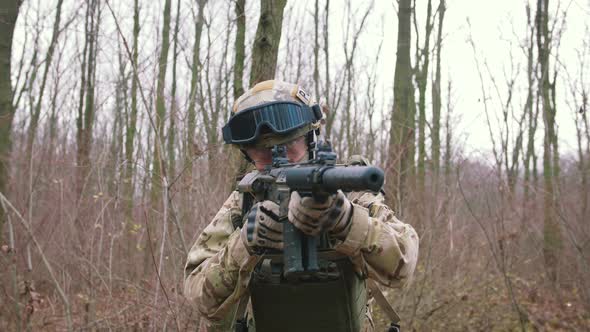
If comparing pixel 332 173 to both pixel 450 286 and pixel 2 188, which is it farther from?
pixel 450 286

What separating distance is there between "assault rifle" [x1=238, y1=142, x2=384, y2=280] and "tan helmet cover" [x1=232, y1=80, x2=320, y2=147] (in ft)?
0.59

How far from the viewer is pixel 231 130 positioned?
2447 mm

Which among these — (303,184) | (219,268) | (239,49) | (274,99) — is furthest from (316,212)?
(239,49)

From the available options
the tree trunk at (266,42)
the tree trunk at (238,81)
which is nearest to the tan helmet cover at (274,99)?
the tree trunk at (238,81)

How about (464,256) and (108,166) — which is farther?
(464,256)

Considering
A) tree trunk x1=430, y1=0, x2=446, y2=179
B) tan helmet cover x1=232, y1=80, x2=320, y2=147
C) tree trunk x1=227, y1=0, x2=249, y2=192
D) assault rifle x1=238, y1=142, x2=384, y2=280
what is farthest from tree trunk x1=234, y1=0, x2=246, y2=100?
tree trunk x1=430, y1=0, x2=446, y2=179

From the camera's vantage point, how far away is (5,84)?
5016 millimetres

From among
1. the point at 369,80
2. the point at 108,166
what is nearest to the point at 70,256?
the point at 108,166

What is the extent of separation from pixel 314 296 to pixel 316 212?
1.69 feet

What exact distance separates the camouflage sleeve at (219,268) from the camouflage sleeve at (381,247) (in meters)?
0.41

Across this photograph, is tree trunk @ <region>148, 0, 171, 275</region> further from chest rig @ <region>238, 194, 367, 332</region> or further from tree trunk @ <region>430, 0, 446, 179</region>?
tree trunk @ <region>430, 0, 446, 179</region>

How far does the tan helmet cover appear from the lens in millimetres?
Answer: 2330

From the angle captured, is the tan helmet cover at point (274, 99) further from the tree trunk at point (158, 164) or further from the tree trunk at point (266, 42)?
the tree trunk at point (266, 42)

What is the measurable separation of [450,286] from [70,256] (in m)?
5.11
